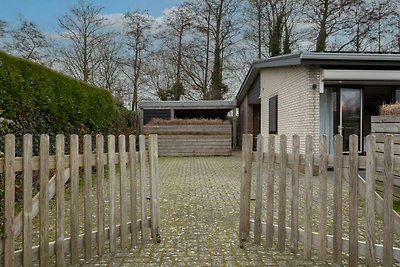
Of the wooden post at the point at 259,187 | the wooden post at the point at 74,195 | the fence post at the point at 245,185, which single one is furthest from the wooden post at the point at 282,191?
the wooden post at the point at 74,195

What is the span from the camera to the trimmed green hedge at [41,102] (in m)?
5.32

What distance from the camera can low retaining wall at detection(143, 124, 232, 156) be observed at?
61.1ft

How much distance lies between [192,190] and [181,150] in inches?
424

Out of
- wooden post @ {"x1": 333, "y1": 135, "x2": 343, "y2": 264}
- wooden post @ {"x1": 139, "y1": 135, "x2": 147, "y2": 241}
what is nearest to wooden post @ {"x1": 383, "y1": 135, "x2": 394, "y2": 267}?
wooden post @ {"x1": 333, "y1": 135, "x2": 343, "y2": 264}

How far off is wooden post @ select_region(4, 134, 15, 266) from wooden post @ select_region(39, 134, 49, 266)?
0.82 ft

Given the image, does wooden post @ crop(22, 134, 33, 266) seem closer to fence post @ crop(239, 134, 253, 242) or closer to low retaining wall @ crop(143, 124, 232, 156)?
fence post @ crop(239, 134, 253, 242)

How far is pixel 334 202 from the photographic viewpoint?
3.56 meters

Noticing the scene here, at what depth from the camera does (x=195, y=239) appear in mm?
4445

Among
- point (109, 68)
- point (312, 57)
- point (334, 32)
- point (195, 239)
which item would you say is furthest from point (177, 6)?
point (195, 239)

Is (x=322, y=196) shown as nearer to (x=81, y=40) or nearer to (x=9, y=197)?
(x=9, y=197)

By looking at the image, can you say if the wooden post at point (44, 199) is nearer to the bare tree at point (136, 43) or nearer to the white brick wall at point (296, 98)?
the white brick wall at point (296, 98)

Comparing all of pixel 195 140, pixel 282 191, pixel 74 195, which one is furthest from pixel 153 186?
pixel 195 140

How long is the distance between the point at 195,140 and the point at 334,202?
15.3 metres

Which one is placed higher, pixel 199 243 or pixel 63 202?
pixel 63 202
